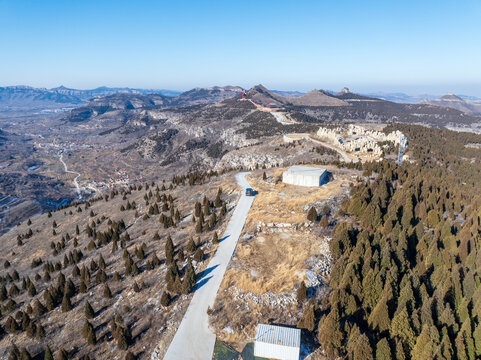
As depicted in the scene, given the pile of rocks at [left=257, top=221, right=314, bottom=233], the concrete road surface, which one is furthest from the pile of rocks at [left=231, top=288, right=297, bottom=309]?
the pile of rocks at [left=257, top=221, right=314, bottom=233]

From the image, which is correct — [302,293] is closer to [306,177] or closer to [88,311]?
[88,311]

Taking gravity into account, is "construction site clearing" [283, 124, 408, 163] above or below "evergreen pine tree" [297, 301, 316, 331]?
above

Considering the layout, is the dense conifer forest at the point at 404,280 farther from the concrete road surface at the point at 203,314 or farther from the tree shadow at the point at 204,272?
the tree shadow at the point at 204,272

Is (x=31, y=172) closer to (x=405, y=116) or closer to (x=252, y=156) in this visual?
(x=252, y=156)

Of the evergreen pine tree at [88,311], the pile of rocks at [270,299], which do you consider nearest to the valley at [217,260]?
the pile of rocks at [270,299]

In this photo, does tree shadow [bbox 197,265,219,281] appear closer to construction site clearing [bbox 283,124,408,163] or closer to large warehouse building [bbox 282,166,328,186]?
large warehouse building [bbox 282,166,328,186]

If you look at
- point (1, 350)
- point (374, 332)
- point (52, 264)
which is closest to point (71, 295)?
point (1, 350)
